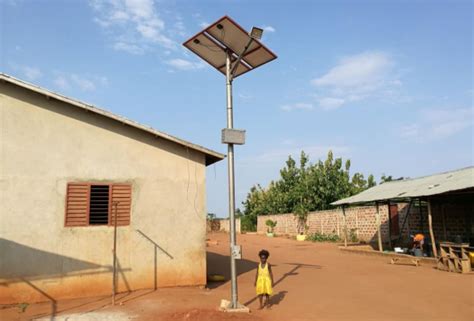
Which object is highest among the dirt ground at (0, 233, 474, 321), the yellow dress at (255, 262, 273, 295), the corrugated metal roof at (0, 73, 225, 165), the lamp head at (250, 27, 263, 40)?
the lamp head at (250, 27, 263, 40)

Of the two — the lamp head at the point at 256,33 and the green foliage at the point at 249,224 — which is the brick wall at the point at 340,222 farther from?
the lamp head at the point at 256,33

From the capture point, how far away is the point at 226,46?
8.86 meters

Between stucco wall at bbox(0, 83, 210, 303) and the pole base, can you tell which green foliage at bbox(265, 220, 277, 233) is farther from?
the pole base

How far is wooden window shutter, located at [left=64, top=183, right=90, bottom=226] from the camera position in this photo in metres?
9.41

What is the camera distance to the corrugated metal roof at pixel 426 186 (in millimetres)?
14281

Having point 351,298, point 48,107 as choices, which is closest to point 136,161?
point 48,107

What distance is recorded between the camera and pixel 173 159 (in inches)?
416

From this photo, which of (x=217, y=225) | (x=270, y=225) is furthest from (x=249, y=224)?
(x=270, y=225)

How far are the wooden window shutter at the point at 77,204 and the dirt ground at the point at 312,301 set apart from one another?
190 cm

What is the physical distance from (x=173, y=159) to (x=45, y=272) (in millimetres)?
4185

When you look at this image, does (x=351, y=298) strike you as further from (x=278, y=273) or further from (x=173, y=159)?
(x=173, y=159)

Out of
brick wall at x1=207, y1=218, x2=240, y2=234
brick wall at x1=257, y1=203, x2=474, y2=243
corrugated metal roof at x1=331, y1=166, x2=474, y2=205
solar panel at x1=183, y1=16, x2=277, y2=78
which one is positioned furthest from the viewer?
brick wall at x1=207, y1=218, x2=240, y2=234

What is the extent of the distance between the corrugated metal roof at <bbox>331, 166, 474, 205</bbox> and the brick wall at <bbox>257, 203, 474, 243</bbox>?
145 cm

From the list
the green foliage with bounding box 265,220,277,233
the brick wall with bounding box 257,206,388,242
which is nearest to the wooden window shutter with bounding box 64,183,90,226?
the brick wall with bounding box 257,206,388,242
